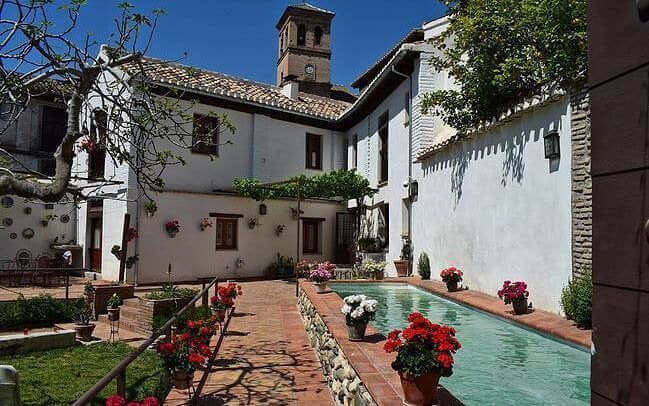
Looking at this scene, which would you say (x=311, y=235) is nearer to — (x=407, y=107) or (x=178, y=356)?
(x=407, y=107)

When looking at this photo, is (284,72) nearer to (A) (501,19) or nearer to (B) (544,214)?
(A) (501,19)

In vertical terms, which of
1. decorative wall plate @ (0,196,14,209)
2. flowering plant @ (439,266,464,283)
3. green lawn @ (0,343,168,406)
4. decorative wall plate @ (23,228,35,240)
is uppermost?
decorative wall plate @ (0,196,14,209)

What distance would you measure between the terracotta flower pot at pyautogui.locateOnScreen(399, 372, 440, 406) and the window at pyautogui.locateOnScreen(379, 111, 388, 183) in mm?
13794

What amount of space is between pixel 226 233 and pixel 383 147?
619cm

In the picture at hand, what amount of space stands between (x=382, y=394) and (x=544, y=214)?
5.37m

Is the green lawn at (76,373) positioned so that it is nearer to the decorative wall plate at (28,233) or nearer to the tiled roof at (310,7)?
the decorative wall plate at (28,233)

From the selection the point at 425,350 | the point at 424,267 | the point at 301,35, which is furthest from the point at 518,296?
the point at 301,35

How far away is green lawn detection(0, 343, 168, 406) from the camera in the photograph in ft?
16.6

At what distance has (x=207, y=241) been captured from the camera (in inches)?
643

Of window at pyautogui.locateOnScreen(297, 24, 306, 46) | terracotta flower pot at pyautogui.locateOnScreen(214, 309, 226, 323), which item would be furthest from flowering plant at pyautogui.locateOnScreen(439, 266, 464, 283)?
window at pyautogui.locateOnScreen(297, 24, 306, 46)

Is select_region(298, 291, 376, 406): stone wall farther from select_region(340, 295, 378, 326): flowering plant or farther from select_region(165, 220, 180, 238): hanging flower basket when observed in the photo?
select_region(165, 220, 180, 238): hanging flower basket

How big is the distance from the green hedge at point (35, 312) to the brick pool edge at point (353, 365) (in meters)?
5.31

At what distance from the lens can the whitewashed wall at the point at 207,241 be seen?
15094mm

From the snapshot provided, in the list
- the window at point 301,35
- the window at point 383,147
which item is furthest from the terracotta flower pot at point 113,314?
the window at point 301,35
